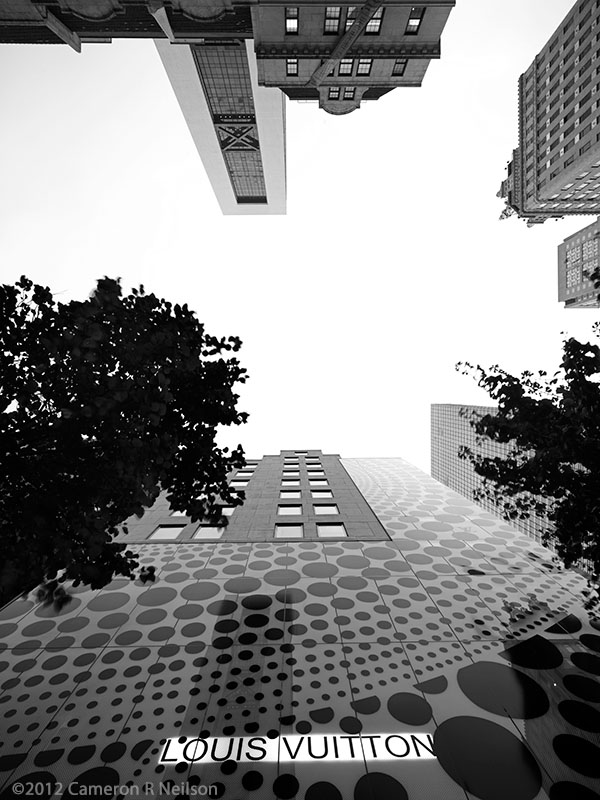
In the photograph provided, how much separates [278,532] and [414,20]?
46890 mm

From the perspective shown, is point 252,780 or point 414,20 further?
point 414,20

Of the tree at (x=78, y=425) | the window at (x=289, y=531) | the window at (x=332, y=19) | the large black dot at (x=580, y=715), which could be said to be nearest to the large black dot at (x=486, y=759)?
the large black dot at (x=580, y=715)

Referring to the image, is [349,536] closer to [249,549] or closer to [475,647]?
[249,549]

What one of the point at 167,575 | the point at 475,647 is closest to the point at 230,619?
the point at 167,575

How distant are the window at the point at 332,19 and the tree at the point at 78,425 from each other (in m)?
42.2

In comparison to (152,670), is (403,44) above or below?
above

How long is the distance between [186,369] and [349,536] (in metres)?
15.5

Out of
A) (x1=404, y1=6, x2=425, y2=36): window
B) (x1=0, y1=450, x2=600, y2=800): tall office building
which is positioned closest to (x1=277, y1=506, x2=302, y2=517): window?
(x1=0, y1=450, x2=600, y2=800): tall office building

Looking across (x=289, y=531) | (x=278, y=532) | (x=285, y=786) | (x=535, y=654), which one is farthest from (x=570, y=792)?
(x=278, y=532)

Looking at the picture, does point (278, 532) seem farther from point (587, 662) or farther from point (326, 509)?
point (587, 662)

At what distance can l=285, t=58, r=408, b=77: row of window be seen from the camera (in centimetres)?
3878

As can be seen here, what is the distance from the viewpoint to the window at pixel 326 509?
2575 cm

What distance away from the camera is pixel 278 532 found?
22.5 metres

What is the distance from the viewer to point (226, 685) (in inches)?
437
